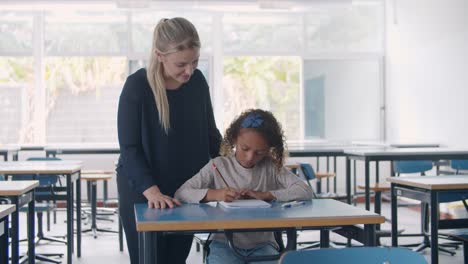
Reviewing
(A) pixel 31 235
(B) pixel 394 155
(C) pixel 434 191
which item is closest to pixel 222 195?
(C) pixel 434 191

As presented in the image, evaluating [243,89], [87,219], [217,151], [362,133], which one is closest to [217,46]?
[243,89]

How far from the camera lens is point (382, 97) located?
8820mm

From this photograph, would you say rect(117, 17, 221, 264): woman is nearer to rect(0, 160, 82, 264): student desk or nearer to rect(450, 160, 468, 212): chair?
rect(0, 160, 82, 264): student desk

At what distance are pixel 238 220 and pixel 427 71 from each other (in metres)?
5.98

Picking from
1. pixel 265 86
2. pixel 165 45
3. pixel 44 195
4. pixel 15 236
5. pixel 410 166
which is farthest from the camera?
pixel 265 86

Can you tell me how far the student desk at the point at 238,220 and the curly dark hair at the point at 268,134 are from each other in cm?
31

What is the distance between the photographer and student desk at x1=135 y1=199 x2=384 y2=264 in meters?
1.85

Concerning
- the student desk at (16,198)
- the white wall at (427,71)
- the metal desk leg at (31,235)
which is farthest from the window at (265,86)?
the student desk at (16,198)

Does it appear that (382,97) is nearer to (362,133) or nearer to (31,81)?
(362,133)

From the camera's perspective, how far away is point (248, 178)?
7.82 feet

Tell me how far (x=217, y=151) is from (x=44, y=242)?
346 cm

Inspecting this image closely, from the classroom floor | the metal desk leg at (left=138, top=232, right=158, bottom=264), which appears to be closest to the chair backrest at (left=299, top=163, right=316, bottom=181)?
the classroom floor

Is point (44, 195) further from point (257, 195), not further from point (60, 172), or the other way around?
point (257, 195)

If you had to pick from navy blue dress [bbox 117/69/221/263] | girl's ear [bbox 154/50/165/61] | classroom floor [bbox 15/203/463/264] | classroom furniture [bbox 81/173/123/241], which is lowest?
classroom floor [bbox 15/203/463/264]
